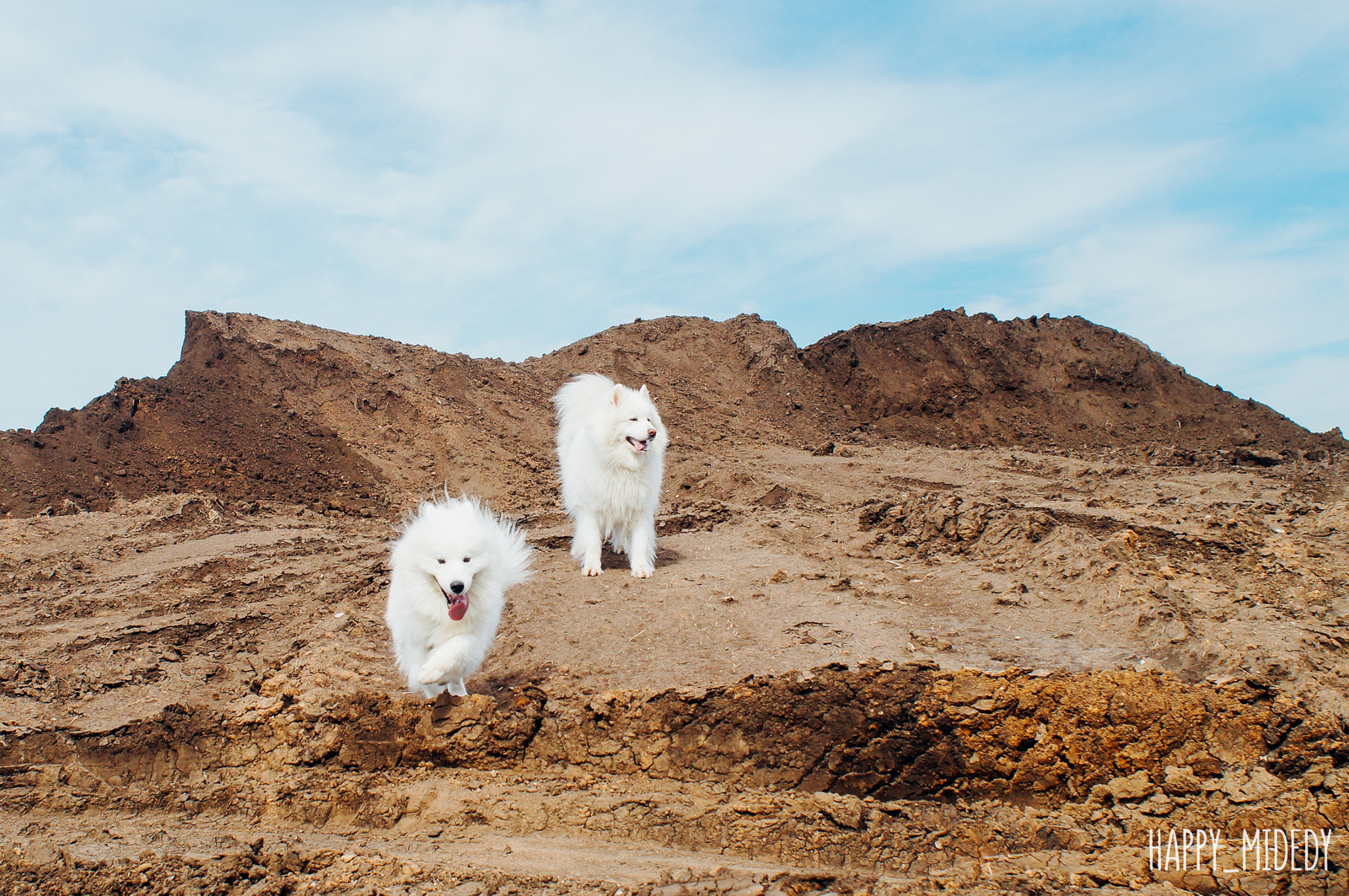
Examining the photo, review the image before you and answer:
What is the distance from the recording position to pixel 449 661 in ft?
16.5

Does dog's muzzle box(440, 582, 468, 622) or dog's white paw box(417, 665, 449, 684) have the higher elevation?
dog's muzzle box(440, 582, 468, 622)

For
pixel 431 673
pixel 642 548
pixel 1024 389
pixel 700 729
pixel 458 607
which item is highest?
pixel 1024 389

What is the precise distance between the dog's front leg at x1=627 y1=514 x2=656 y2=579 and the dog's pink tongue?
3.08 metres

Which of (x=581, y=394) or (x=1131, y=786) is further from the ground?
(x=581, y=394)

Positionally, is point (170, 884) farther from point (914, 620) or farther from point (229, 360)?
point (229, 360)

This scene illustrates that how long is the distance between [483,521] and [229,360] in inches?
694

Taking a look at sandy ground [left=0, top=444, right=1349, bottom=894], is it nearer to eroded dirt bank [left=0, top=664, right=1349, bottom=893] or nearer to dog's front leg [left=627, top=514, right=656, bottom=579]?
eroded dirt bank [left=0, top=664, right=1349, bottom=893]

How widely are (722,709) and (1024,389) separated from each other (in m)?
22.2

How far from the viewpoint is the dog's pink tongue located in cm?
505

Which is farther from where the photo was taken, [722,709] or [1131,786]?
[722,709]

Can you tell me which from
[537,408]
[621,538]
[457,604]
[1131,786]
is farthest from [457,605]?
[537,408]

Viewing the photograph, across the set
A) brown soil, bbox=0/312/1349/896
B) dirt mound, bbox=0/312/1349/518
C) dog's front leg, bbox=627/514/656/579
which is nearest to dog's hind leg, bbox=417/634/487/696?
brown soil, bbox=0/312/1349/896

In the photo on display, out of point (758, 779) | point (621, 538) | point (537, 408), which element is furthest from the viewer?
point (537, 408)

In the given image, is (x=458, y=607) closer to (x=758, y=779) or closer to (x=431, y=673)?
(x=431, y=673)
